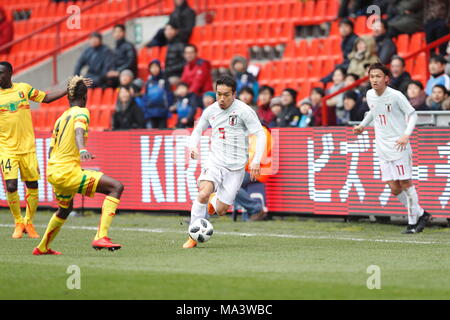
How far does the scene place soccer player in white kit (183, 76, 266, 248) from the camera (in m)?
12.5

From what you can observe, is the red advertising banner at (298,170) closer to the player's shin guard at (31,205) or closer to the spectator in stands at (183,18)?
the player's shin guard at (31,205)

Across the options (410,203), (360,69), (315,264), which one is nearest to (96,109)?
(360,69)

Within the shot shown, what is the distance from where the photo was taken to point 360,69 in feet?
60.7

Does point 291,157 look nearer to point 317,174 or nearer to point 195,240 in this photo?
point 317,174

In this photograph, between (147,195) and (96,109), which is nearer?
(147,195)

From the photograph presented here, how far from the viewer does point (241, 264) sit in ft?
34.5

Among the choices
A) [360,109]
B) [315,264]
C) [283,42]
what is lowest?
[315,264]

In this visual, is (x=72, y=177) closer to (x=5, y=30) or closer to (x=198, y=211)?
(x=198, y=211)

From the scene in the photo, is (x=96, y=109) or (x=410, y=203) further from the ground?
(x=96, y=109)

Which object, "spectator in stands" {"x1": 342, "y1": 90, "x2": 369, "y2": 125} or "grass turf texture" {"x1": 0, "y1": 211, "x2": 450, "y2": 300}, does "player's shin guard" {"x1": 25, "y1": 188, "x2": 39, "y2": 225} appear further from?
"spectator in stands" {"x1": 342, "y1": 90, "x2": 369, "y2": 125}

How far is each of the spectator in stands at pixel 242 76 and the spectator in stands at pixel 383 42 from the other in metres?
2.48

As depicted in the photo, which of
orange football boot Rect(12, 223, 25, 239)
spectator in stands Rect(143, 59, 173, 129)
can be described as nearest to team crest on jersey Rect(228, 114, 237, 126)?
orange football boot Rect(12, 223, 25, 239)
